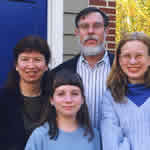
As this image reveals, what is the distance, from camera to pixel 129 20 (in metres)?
13.0

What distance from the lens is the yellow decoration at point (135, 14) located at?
12242 mm

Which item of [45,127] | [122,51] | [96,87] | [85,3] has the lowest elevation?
[45,127]

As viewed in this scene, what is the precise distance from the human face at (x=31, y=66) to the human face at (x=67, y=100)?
283mm

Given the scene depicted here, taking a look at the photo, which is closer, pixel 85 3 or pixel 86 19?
pixel 86 19

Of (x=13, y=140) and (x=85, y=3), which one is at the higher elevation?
(x=85, y=3)

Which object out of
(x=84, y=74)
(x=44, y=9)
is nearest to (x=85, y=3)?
(x=44, y=9)

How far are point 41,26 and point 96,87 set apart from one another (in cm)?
119

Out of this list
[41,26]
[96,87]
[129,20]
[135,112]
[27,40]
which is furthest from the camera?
[129,20]

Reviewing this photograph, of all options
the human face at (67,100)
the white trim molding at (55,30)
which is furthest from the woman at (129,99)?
the white trim molding at (55,30)

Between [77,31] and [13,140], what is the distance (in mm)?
1232

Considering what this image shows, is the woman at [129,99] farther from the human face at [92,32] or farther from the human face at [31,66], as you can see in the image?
the human face at [31,66]

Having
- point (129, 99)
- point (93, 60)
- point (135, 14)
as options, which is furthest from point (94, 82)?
point (135, 14)

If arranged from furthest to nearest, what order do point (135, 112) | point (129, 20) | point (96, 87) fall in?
1. point (129, 20)
2. point (96, 87)
3. point (135, 112)

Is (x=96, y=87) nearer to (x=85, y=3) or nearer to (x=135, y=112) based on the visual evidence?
(x=135, y=112)
